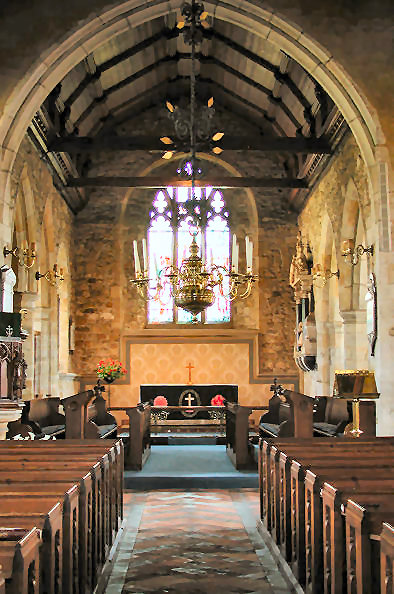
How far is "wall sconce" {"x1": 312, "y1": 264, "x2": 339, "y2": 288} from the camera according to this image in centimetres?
1083

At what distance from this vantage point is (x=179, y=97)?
47.1ft

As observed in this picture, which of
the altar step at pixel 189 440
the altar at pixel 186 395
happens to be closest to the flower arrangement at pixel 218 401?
the altar at pixel 186 395

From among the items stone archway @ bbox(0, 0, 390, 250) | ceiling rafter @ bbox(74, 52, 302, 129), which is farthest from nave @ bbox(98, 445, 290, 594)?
ceiling rafter @ bbox(74, 52, 302, 129)

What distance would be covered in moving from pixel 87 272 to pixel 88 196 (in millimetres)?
1504

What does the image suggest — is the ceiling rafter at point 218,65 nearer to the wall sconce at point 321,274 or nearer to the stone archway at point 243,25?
the wall sconce at point 321,274

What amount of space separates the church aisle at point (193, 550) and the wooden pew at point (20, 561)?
1569 millimetres

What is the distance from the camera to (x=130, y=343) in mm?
14125

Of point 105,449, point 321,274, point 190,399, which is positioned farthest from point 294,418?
point 190,399

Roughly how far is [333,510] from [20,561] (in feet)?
4.35

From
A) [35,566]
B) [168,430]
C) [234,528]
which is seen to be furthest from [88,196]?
[35,566]

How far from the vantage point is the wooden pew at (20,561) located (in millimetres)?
2107

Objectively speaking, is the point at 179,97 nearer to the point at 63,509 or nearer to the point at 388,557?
the point at 63,509

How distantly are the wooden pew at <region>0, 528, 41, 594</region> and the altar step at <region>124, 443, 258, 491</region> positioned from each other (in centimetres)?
522

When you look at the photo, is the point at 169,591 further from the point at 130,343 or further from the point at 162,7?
the point at 130,343
